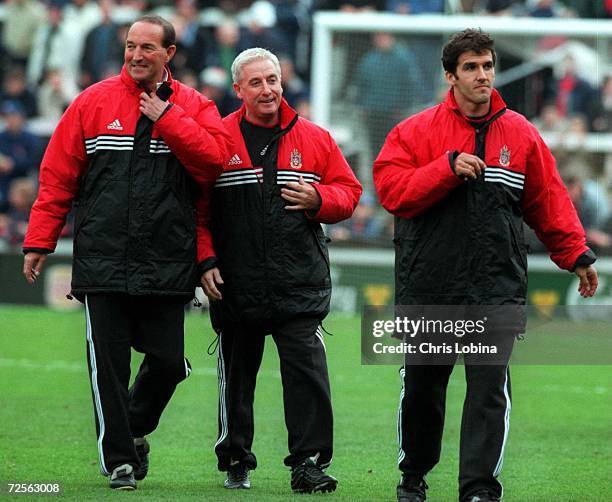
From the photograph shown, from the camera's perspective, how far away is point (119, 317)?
24.7 feet

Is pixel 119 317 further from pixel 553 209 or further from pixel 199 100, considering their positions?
pixel 553 209

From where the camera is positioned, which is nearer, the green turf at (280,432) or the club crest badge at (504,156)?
the club crest badge at (504,156)

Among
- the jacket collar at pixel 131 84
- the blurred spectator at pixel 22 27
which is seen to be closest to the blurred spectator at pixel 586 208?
the blurred spectator at pixel 22 27

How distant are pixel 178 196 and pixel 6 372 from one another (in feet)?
22.3

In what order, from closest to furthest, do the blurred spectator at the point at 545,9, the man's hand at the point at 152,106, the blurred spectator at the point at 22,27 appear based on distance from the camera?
1. the man's hand at the point at 152,106
2. the blurred spectator at the point at 545,9
3. the blurred spectator at the point at 22,27

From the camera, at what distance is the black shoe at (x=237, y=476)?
307 inches

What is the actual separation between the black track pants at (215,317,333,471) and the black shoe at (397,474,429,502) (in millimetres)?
505

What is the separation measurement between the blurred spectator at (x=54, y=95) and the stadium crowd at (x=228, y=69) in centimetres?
2

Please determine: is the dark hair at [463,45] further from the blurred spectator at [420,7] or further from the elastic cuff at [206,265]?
the blurred spectator at [420,7]

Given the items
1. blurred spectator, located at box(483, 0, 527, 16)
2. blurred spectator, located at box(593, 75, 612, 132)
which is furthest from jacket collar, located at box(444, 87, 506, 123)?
blurred spectator, located at box(483, 0, 527, 16)

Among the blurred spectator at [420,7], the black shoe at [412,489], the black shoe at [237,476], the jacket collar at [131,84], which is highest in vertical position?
the blurred spectator at [420,7]

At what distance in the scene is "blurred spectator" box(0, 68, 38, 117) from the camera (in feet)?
80.2

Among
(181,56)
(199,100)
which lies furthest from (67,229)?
(199,100)

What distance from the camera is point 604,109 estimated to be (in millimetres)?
20812
